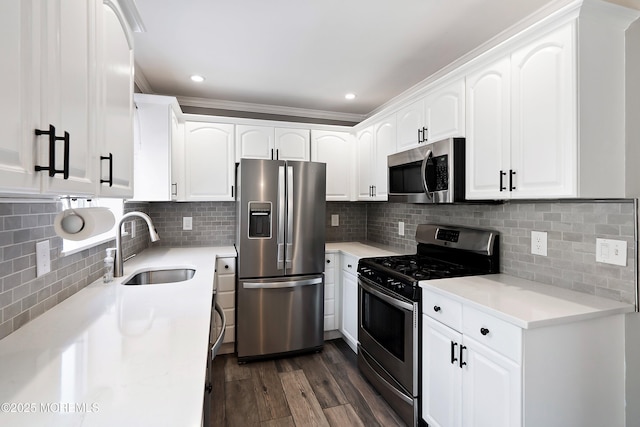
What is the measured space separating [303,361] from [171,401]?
2264 mm

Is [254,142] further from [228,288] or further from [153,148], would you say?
[228,288]

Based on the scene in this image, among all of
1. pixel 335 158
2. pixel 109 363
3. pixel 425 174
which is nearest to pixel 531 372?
pixel 425 174

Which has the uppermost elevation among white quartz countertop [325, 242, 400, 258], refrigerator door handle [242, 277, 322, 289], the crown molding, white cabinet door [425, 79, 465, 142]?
the crown molding

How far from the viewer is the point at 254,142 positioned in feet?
10.6

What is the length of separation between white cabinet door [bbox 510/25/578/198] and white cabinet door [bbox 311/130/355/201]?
6.59 feet

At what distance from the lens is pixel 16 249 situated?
117 cm

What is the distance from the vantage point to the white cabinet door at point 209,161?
3090mm

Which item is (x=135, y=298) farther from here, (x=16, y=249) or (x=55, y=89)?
(x=55, y=89)

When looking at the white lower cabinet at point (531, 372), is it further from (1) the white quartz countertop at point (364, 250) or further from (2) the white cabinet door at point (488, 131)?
(1) the white quartz countertop at point (364, 250)

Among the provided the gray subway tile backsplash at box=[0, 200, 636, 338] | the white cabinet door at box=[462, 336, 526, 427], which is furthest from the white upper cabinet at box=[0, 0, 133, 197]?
the white cabinet door at box=[462, 336, 526, 427]

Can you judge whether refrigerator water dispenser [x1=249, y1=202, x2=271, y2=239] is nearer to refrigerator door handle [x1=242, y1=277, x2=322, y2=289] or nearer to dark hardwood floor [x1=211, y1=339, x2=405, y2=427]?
refrigerator door handle [x1=242, y1=277, x2=322, y2=289]

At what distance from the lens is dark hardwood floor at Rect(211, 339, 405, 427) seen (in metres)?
2.03

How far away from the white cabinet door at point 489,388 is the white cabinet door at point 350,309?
134 centimetres

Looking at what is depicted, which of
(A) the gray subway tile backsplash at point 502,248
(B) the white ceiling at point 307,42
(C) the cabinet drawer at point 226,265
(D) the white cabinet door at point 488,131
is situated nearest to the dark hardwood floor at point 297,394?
(C) the cabinet drawer at point 226,265
